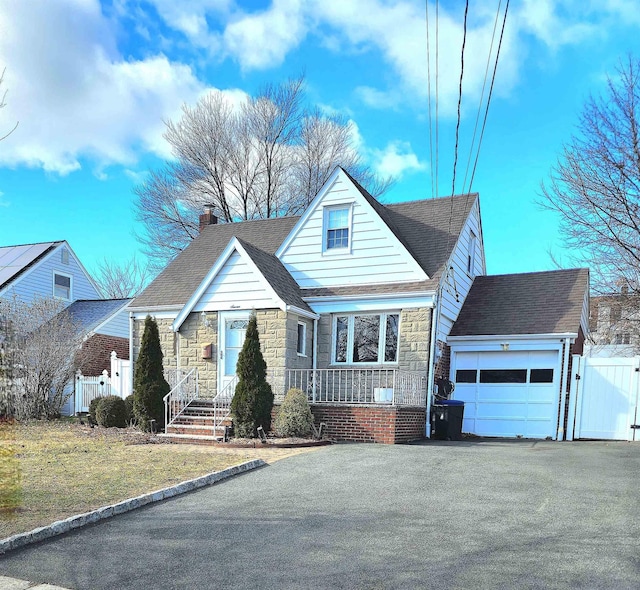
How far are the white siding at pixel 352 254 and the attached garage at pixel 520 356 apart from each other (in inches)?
109

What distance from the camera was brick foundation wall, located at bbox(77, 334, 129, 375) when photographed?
70.8 ft

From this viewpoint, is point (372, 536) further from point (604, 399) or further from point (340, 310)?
point (604, 399)

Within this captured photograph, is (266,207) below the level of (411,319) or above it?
above

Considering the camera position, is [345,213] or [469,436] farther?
[345,213]

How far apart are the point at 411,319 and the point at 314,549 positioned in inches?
372

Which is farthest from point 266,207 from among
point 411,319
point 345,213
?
point 411,319

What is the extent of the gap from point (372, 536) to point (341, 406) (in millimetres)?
6980

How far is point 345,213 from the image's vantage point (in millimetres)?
15391

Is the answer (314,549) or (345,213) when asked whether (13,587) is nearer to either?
(314,549)

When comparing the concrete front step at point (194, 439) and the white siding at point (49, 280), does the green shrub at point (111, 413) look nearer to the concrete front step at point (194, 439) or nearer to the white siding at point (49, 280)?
the concrete front step at point (194, 439)

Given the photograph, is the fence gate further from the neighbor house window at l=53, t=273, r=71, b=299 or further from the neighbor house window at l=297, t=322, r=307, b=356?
the neighbor house window at l=53, t=273, r=71, b=299

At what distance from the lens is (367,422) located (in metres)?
11.8

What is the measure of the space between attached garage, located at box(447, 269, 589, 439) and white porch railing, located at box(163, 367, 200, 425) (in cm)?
728

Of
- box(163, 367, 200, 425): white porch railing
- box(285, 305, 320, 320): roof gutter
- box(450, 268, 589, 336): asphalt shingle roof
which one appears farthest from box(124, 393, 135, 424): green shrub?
box(450, 268, 589, 336): asphalt shingle roof
